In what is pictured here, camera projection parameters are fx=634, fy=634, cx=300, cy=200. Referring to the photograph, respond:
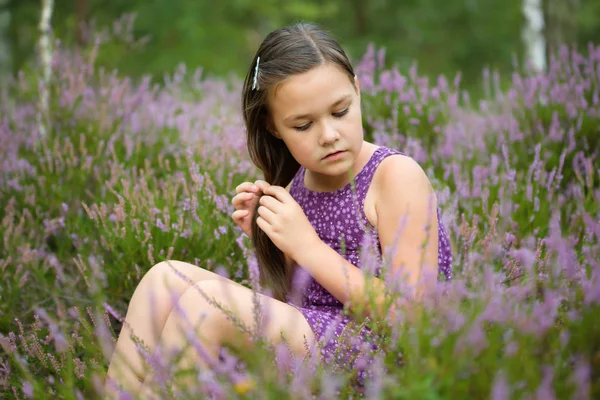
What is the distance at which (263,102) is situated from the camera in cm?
230

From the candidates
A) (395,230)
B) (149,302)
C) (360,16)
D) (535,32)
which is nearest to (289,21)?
(360,16)

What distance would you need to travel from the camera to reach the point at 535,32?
7125 mm

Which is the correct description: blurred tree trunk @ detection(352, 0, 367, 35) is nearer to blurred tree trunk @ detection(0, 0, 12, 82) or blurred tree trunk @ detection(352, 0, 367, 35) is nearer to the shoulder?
blurred tree trunk @ detection(0, 0, 12, 82)

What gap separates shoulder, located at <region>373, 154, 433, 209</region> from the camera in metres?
2.06

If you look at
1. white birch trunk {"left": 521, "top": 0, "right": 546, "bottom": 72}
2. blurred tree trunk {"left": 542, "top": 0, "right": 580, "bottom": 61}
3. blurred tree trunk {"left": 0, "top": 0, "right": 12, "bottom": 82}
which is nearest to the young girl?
blurred tree trunk {"left": 542, "top": 0, "right": 580, "bottom": 61}

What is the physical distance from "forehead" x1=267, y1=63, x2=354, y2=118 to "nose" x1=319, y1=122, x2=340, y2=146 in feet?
0.22

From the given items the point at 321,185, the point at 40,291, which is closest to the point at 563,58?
the point at 321,185

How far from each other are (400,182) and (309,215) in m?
0.47


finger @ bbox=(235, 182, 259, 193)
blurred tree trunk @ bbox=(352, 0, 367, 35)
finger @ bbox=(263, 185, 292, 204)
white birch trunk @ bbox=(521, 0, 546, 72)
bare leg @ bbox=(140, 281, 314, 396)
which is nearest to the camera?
bare leg @ bbox=(140, 281, 314, 396)

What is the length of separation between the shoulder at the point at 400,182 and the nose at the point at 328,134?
0.22 m

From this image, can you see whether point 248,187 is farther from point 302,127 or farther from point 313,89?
point 313,89

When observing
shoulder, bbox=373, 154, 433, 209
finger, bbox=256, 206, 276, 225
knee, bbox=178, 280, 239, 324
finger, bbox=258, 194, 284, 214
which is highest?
shoulder, bbox=373, 154, 433, 209

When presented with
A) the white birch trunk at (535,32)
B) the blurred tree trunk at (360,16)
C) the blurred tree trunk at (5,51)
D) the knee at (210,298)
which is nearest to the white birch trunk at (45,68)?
the knee at (210,298)

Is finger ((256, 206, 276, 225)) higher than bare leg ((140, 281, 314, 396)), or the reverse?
finger ((256, 206, 276, 225))
